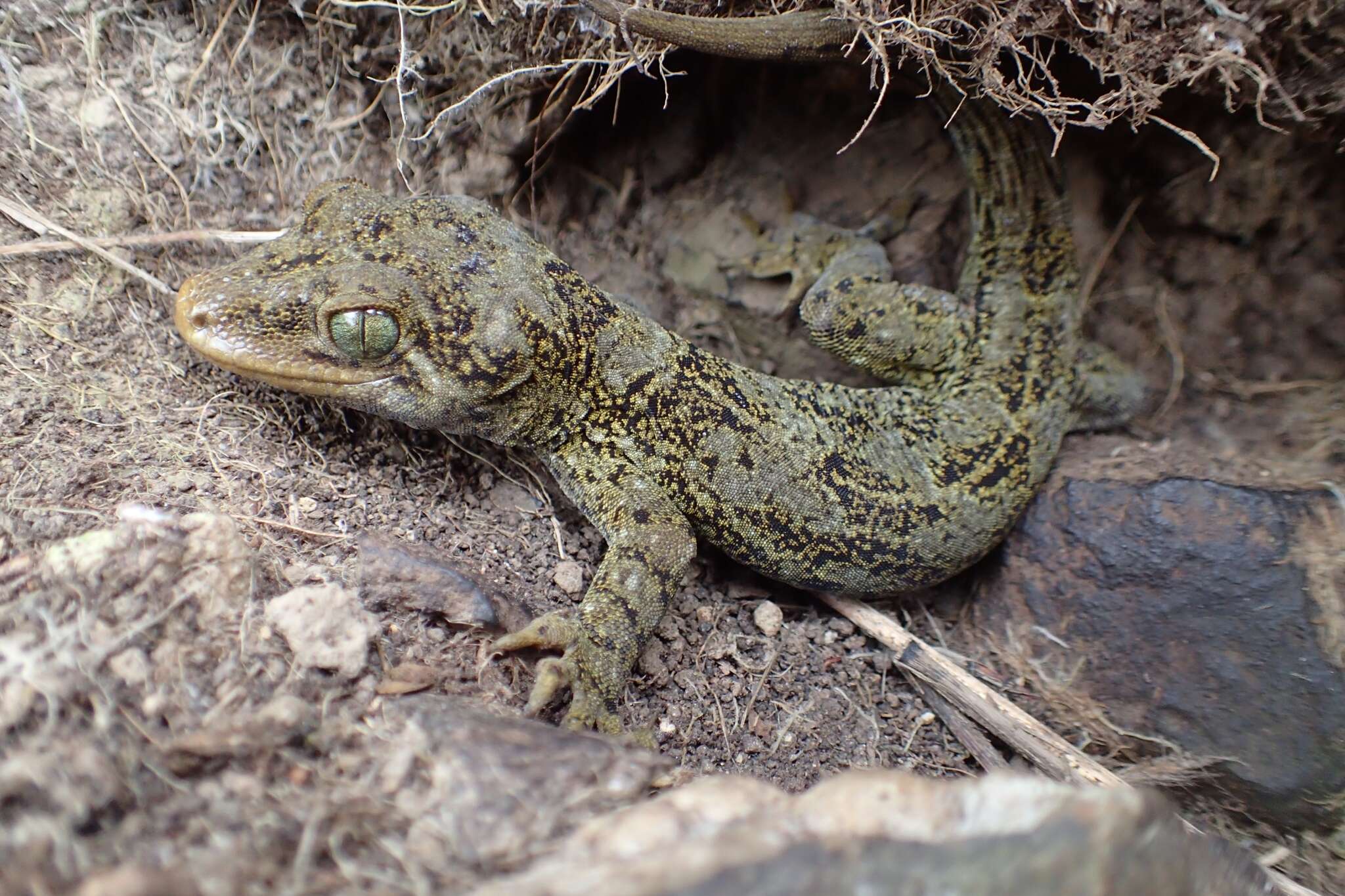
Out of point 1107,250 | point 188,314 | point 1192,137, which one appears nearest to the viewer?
point 188,314

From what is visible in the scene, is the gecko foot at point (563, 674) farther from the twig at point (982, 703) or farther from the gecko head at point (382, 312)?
the twig at point (982, 703)

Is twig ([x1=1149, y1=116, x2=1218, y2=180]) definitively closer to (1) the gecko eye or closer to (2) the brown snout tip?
(1) the gecko eye

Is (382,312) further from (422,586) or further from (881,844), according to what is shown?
(881,844)

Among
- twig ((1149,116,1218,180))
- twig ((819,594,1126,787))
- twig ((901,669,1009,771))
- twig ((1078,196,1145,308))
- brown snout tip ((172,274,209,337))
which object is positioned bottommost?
twig ((901,669,1009,771))

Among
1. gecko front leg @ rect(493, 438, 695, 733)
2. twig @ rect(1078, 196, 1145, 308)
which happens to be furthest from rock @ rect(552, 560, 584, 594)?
twig @ rect(1078, 196, 1145, 308)

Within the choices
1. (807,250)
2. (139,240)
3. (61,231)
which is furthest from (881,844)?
(61,231)

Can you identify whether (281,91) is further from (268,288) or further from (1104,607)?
(1104,607)

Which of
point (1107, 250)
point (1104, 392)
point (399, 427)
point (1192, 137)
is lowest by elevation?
point (399, 427)

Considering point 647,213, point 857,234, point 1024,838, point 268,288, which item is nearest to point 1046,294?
point 857,234
